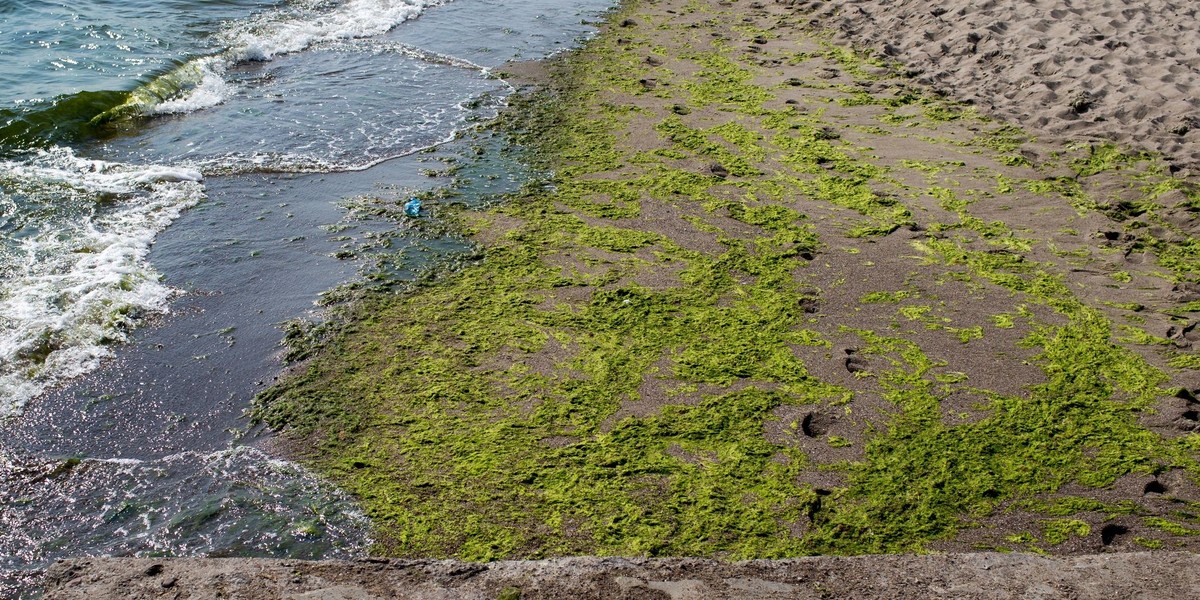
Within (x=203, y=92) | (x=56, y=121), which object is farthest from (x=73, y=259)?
(x=203, y=92)

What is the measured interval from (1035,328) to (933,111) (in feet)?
10.4

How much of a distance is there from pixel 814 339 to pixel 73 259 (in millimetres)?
4424

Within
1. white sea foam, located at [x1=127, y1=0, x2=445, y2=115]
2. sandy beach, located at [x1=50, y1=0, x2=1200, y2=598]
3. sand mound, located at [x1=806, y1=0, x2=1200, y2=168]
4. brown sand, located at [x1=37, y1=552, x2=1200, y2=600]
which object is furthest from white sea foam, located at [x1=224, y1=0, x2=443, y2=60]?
brown sand, located at [x1=37, y1=552, x2=1200, y2=600]

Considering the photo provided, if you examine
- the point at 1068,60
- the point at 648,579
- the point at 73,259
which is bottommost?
the point at 648,579

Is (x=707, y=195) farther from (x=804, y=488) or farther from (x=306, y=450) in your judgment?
(x=306, y=450)

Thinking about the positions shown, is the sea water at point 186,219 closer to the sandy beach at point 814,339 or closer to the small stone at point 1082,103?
the sandy beach at point 814,339

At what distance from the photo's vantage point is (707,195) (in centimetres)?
607

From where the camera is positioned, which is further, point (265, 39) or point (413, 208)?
point (265, 39)

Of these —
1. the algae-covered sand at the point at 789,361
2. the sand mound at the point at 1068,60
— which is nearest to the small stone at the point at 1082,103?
the sand mound at the point at 1068,60

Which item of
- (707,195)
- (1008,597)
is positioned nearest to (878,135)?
(707,195)

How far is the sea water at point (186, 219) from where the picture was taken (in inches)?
140

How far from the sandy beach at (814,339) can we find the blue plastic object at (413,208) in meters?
0.29

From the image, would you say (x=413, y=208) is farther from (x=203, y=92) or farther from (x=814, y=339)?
(x=203, y=92)

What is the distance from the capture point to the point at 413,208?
5906 millimetres
